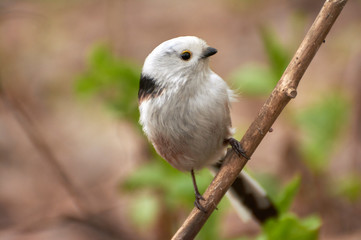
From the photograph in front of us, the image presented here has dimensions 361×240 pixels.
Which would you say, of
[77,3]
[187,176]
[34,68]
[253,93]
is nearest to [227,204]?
[187,176]

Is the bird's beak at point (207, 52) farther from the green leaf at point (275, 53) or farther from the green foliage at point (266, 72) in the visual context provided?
the green leaf at point (275, 53)

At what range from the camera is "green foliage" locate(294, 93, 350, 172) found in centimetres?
374

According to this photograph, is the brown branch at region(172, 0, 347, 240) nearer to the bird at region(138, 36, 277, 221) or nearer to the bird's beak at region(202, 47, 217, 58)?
the bird at region(138, 36, 277, 221)

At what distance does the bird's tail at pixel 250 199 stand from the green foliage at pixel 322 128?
1.09m

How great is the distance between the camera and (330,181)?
4207mm

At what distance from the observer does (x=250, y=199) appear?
111 inches

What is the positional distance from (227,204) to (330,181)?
A: 4.15ft

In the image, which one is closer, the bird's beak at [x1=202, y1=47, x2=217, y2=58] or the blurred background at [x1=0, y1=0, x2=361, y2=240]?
the bird's beak at [x1=202, y1=47, x2=217, y2=58]

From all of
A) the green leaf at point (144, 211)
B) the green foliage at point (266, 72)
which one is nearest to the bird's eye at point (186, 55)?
the green foliage at point (266, 72)

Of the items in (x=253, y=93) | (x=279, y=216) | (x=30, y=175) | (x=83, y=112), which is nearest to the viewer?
(x=279, y=216)

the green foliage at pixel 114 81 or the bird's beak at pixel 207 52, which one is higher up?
the bird's beak at pixel 207 52

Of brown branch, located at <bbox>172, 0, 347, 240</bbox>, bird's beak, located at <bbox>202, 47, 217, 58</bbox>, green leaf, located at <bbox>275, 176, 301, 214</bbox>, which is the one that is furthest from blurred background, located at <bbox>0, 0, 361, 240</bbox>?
bird's beak, located at <bbox>202, 47, 217, 58</bbox>

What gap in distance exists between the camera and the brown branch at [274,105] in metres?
2.04

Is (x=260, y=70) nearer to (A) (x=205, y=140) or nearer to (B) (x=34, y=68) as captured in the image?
(A) (x=205, y=140)
